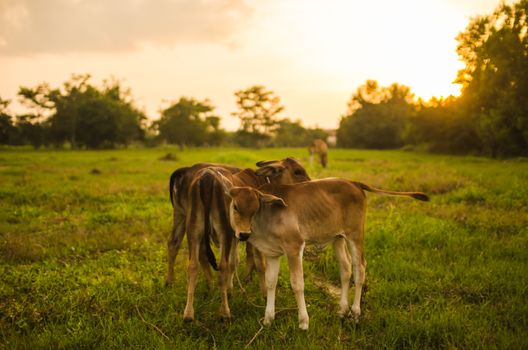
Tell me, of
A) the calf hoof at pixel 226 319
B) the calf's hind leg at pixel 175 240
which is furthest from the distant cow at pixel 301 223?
the calf's hind leg at pixel 175 240

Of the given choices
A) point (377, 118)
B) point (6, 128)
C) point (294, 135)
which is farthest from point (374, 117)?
point (6, 128)

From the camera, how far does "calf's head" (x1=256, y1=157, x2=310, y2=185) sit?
5641 millimetres

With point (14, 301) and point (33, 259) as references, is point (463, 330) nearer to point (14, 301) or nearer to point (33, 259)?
point (14, 301)

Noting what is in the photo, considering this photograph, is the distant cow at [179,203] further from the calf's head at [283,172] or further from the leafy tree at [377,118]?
the leafy tree at [377,118]

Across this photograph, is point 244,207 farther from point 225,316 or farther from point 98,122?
point 98,122

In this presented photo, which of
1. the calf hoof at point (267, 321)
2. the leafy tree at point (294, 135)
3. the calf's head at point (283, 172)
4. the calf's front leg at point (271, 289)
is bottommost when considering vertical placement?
the calf hoof at point (267, 321)

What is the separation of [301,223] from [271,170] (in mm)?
1365

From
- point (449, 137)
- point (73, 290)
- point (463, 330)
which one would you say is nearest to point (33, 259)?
point (73, 290)

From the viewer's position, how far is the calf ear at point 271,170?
5559mm

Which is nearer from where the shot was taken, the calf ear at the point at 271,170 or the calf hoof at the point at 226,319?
the calf hoof at the point at 226,319

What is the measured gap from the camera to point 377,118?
6869cm

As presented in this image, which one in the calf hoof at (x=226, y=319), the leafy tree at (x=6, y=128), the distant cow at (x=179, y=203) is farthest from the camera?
the leafy tree at (x=6, y=128)

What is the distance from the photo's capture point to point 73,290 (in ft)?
17.6

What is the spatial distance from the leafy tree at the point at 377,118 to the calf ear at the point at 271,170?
5762cm
